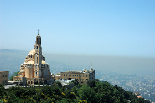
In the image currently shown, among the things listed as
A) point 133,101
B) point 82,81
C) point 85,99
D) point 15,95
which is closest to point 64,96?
point 85,99

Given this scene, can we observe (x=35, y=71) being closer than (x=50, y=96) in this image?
No

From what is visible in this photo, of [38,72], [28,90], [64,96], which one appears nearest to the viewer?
[28,90]

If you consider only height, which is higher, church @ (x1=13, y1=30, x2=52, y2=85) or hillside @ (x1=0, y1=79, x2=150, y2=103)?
church @ (x1=13, y1=30, x2=52, y2=85)

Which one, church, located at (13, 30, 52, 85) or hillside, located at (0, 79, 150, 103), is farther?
church, located at (13, 30, 52, 85)

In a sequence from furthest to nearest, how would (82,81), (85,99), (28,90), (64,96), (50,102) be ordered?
(82,81)
(85,99)
(64,96)
(28,90)
(50,102)

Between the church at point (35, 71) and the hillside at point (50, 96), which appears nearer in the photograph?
the hillside at point (50, 96)

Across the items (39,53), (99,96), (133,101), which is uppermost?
(39,53)

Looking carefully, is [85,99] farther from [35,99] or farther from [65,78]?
[65,78]

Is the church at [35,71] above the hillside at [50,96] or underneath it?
above

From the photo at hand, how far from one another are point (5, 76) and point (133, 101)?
3865cm

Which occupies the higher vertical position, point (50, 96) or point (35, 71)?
point (35, 71)

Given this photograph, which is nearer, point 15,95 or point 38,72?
point 15,95

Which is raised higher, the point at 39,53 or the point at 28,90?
the point at 39,53

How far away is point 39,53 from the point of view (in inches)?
2040
